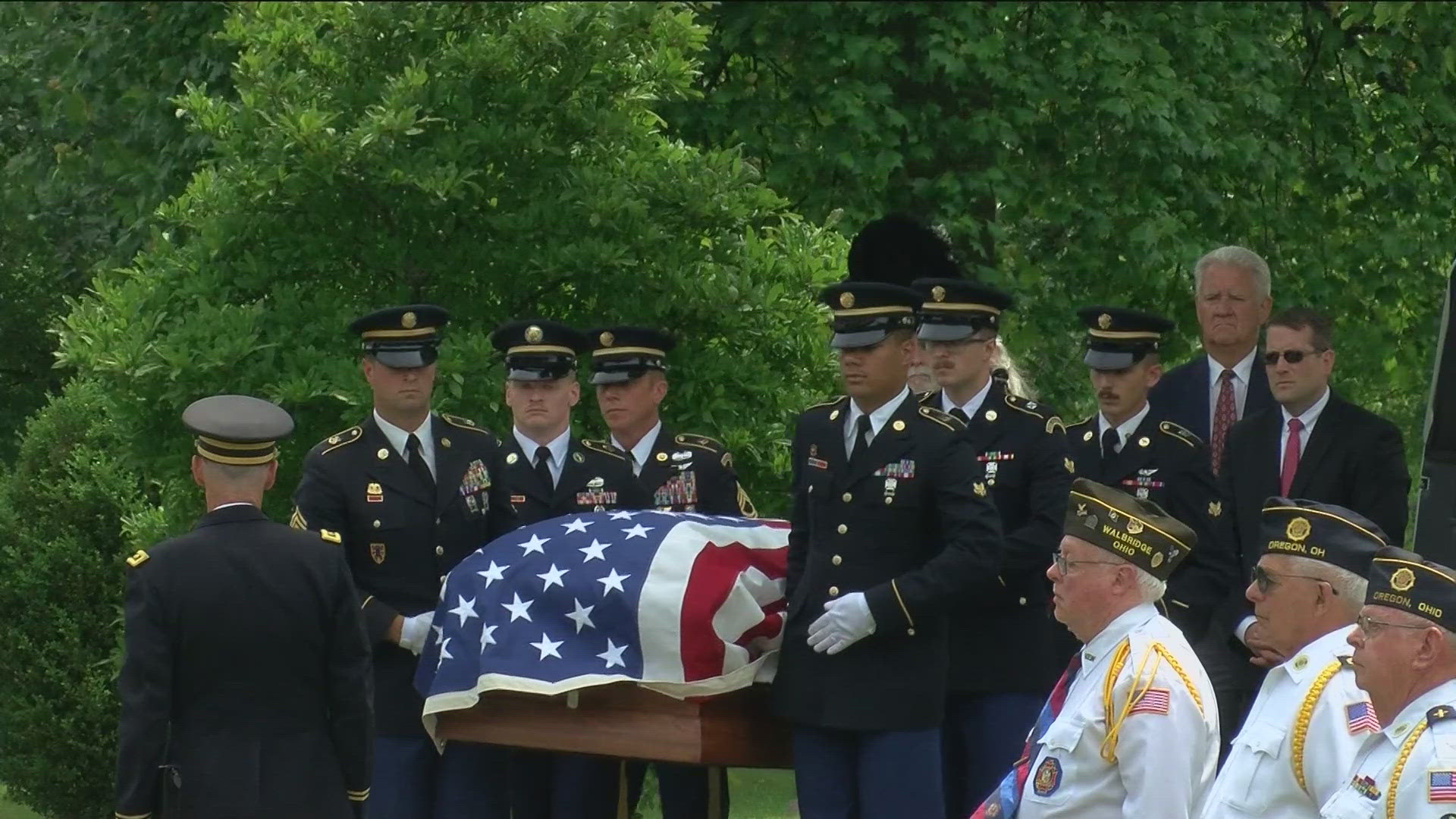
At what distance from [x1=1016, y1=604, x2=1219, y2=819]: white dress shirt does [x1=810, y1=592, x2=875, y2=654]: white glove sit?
1.37m

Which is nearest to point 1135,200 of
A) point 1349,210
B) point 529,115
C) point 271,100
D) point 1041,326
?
point 1041,326

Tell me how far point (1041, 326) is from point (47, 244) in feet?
23.3

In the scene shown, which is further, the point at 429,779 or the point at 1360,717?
the point at 429,779

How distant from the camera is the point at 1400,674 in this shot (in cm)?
429

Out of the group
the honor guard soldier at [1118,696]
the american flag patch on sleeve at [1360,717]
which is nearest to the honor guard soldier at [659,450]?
the honor guard soldier at [1118,696]

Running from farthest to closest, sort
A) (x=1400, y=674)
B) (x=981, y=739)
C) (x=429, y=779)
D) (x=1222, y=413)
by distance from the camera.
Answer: (x=1222, y=413)
(x=429, y=779)
(x=981, y=739)
(x=1400, y=674)

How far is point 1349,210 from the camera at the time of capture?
14.1 metres

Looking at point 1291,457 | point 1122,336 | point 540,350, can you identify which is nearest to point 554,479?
point 540,350

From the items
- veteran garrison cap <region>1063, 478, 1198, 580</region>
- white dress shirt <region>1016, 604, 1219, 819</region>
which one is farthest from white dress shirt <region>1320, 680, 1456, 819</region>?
veteran garrison cap <region>1063, 478, 1198, 580</region>

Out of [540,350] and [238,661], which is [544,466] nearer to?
[540,350]

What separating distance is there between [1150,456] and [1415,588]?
2968mm

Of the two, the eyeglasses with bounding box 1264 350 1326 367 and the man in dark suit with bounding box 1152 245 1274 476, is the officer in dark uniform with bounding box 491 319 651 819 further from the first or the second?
the eyeglasses with bounding box 1264 350 1326 367

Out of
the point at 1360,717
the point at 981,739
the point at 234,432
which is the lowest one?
the point at 981,739

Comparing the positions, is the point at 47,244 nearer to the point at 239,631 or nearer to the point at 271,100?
the point at 271,100
